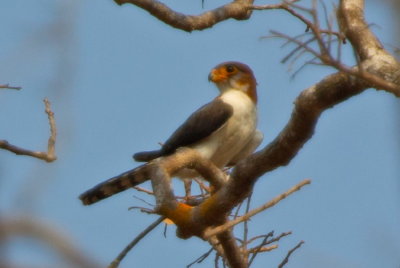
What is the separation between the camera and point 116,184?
5246mm

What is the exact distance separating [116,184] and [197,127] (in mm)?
1032

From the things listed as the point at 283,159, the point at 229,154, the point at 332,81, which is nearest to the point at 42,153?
the point at 283,159

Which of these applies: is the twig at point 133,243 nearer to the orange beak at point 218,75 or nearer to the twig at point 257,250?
the twig at point 257,250

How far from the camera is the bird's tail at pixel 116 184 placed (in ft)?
16.9

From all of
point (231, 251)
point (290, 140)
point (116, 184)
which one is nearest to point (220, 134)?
point (116, 184)

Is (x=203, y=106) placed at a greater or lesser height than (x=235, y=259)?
greater

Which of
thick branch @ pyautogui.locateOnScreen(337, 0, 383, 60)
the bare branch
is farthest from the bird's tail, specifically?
thick branch @ pyautogui.locateOnScreen(337, 0, 383, 60)

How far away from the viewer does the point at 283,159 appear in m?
3.66

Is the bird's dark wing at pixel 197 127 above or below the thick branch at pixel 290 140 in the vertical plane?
above

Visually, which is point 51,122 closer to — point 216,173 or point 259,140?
Answer: point 216,173

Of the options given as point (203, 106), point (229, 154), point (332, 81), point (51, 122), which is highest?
point (203, 106)

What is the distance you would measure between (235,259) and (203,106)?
219 cm

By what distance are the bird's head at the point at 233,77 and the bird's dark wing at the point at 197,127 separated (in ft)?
1.52

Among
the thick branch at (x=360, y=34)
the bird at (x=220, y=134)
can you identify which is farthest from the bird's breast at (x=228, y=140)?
the thick branch at (x=360, y=34)
